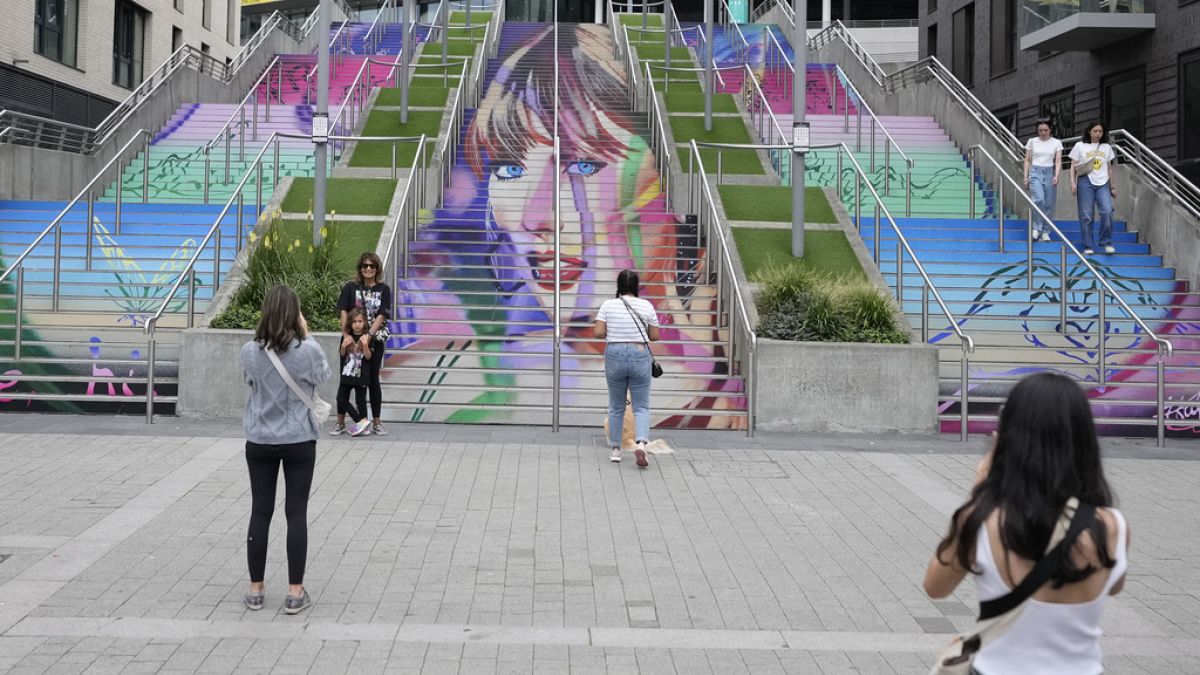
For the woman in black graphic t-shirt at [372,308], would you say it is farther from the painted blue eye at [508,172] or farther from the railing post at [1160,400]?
the painted blue eye at [508,172]

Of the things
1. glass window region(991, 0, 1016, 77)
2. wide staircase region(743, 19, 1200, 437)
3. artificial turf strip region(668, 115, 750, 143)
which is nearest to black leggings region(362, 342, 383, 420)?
wide staircase region(743, 19, 1200, 437)

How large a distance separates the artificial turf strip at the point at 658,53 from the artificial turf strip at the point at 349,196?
1401 cm

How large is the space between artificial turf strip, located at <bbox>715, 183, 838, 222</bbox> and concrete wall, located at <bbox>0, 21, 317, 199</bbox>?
10.6m

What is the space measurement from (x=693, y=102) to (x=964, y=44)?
8.92 meters

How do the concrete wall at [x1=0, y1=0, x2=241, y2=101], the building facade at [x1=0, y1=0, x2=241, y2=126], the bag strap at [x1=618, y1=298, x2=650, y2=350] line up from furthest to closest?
the concrete wall at [x1=0, y1=0, x2=241, y2=101], the building facade at [x1=0, y1=0, x2=241, y2=126], the bag strap at [x1=618, y1=298, x2=650, y2=350]

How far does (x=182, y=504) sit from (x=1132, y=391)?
973cm

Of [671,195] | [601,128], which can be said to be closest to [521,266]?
[671,195]

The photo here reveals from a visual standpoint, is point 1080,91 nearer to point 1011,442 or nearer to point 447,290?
point 447,290

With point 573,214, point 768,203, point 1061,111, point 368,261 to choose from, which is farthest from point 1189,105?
point 368,261

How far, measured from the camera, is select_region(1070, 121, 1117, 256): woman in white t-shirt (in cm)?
1549

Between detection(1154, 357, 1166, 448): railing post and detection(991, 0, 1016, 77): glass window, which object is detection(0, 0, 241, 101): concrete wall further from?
detection(1154, 357, 1166, 448): railing post

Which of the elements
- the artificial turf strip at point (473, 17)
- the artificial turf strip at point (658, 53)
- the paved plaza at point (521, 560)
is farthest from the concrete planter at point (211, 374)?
the artificial turf strip at point (473, 17)

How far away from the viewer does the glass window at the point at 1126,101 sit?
20078 millimetres

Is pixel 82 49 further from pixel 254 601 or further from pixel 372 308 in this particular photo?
pixel 254 601
